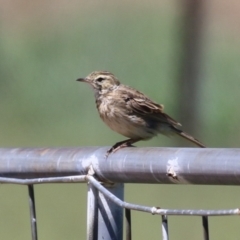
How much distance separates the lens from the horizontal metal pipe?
232 centimetres

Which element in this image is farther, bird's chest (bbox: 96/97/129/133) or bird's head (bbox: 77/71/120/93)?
bird's head (bbox: 77/71/120/93)

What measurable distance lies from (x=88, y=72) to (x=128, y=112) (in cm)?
537

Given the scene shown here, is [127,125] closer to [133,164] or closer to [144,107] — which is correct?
[144,107]

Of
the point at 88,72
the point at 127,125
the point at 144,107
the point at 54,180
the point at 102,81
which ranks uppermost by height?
the point at 88,72

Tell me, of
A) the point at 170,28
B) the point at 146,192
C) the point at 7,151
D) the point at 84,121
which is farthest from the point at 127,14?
the point at 7,151

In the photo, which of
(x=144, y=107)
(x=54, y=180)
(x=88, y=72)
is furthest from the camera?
(x=88, y=72)

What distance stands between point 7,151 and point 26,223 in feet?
19.9

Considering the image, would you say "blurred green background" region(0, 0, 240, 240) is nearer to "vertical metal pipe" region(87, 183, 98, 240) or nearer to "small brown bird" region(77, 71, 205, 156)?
"small brown bird" region(77, 71, 205, 156)

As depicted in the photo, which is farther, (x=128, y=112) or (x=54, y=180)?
(x=128, y=112)

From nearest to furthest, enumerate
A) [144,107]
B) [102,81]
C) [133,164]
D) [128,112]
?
[133,164] → [128,112] → [144,107] → [102,81]

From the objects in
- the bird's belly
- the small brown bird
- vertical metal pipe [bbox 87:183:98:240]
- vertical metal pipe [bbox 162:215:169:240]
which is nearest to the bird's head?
the small brown bird

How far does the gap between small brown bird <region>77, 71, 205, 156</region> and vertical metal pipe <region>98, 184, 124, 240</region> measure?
2.27 m

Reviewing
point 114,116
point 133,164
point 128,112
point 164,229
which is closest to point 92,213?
point 133,164

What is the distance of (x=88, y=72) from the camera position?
34.7ft
